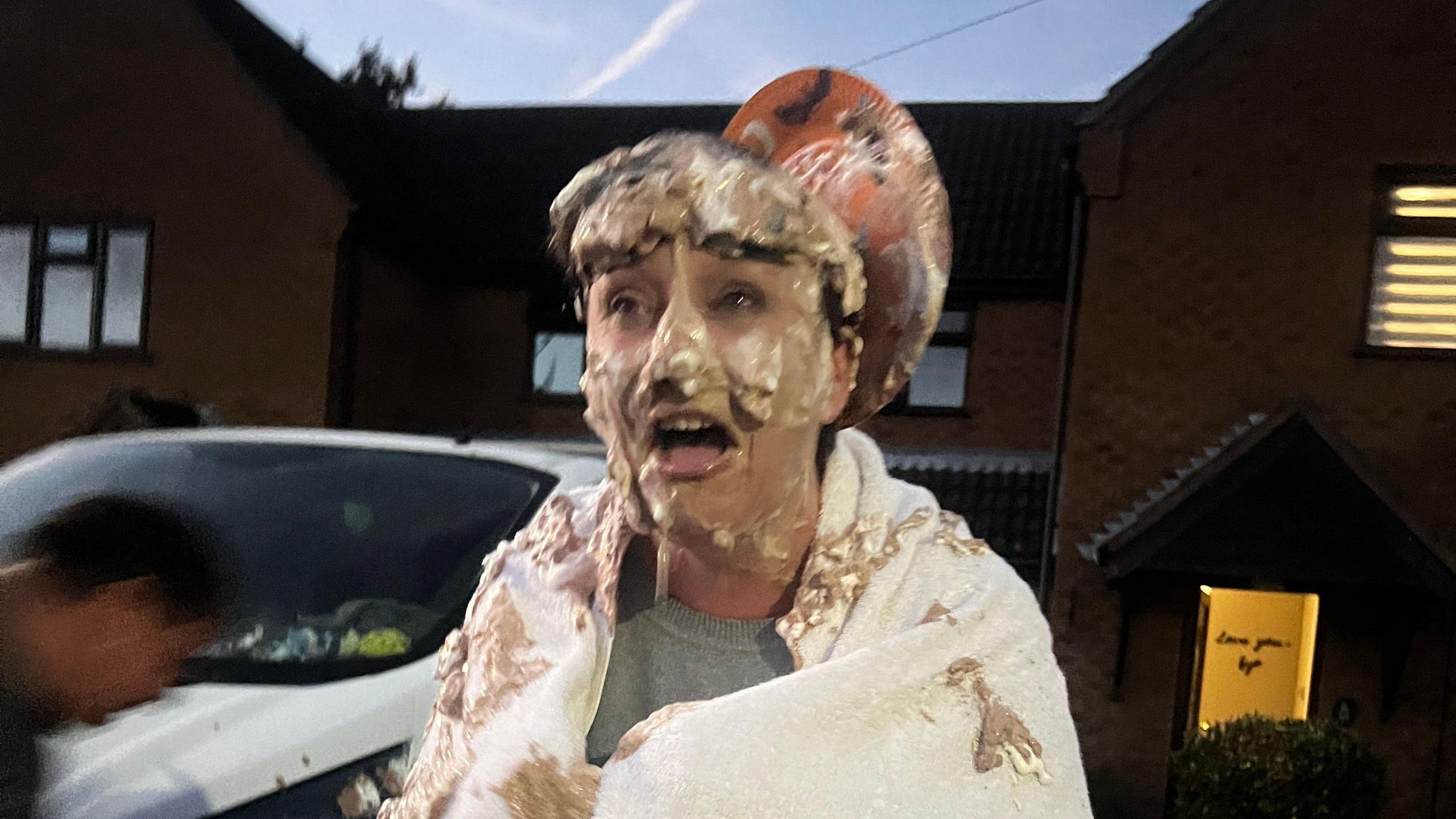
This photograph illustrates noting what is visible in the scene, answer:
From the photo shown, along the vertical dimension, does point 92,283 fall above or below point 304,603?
above

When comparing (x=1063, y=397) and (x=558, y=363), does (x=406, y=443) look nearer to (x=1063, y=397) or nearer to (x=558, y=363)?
(x=558, y=363)

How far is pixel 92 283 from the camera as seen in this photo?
1542 millimetres

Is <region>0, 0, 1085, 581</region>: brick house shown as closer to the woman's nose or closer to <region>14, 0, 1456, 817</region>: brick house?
<region>14, 0, 1456, 817</region>: brick house

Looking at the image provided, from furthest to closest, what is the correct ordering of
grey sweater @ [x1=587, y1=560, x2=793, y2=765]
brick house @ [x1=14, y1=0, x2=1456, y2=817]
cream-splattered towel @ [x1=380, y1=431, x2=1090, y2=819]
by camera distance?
brick house @ [x1=14, y1=0, x2=1456, y2=817], grey sweater @ [x1=587, y1=560, x2=793, y2=765], cream-splattered towel @ [x1=380, y1=431, x2=1090, y2=819]

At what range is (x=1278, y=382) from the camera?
4.49 feet

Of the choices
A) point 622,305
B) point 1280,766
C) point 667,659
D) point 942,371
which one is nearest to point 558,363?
point 622,305

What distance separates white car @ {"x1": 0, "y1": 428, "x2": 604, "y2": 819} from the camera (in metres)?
1.38

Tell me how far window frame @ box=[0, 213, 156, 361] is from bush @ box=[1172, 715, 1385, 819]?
182 centimetres

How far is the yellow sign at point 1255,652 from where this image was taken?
1.40 meters

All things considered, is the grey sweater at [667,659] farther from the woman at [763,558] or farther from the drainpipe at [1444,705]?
the drainpipe at [1444,705]

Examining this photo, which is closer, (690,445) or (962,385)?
(690,445)

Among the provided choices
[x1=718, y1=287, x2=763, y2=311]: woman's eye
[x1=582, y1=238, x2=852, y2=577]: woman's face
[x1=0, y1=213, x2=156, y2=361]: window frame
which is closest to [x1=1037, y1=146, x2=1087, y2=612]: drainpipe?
[x1=582, y1=238, x2=852, y2=577]: woman's face

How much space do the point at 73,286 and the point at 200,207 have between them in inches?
11.3

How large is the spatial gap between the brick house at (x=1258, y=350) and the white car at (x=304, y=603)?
79 centimetres
